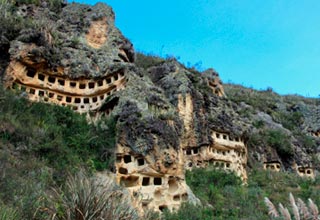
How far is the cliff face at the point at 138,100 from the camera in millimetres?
16391

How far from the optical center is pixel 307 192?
20766 mm

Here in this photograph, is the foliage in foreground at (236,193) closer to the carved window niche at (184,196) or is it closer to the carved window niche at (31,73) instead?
the carved window niche at (184,196)

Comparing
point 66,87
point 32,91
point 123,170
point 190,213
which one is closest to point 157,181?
point 123,170

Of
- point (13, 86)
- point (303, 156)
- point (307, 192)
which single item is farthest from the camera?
point (303, 156)

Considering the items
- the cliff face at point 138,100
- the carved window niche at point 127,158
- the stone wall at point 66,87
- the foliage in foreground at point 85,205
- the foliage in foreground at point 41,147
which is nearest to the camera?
the foliage in foreground at point 85,205

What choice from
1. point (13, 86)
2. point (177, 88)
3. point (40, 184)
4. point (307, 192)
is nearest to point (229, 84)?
point (177, 88)

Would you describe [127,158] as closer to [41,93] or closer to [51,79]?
[41,93]

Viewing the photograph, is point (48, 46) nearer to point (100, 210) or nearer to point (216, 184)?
point (216, 184)

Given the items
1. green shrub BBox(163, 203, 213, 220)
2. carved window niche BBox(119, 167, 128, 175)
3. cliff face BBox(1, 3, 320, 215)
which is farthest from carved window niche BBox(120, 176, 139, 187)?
green shrub BBox(163, 203, 213, 220)

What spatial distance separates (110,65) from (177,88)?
5216 mm

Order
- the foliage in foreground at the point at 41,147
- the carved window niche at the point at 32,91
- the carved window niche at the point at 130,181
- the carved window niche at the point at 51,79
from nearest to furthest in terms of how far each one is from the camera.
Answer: the foliage in foreground at the point at 41,147, the carved window niche at the point at 130,181, the carved window niche at the point at 32,91, the carved window niche at the point at 51,79

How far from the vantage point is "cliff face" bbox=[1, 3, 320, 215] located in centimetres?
1639

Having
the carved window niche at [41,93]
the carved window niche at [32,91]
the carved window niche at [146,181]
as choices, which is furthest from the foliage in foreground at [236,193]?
the carved window niche at [32,91]

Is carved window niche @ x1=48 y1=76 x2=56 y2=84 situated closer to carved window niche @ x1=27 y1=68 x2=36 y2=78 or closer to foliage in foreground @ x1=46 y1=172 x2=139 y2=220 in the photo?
carved window niche @ x1=27 y1=68 x2=36 y2=78
